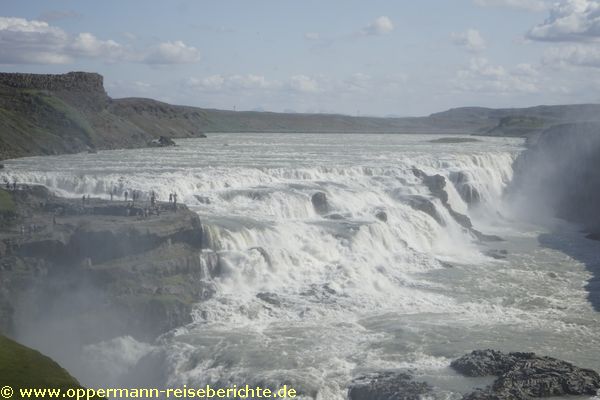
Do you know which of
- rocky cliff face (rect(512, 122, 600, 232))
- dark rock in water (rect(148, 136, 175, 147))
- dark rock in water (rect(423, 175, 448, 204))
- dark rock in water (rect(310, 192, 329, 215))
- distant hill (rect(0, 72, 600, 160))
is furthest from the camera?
dark rock in water (rect(148, 136, 175, 147))

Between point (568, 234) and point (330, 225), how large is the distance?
687 inches

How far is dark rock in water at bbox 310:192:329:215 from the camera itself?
36250 mm

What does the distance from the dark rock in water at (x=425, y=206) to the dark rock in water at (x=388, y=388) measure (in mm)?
21777

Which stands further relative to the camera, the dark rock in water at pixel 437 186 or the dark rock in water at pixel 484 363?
the dark rock in water at pixel 437 186

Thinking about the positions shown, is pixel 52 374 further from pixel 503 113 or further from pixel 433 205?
pixel 503 113

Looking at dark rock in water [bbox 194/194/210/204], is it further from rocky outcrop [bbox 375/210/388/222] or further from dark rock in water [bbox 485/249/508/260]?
dark rock in water [bbox 485/249/508/260]

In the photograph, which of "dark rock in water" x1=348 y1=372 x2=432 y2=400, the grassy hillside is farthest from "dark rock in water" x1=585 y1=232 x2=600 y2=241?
the grassy hillside

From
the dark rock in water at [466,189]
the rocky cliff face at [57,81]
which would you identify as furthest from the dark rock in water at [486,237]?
the rocky cliff face at [57,81]

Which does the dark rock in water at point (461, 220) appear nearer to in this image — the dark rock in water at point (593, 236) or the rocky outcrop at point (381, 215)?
the dark rock in water at point (593, 236)

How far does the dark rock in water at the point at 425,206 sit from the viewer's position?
132 ft

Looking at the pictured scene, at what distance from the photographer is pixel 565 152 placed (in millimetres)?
56406

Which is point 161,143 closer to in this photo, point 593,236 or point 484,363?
point 593,236

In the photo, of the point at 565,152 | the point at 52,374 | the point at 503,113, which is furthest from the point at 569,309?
the point at 503,113

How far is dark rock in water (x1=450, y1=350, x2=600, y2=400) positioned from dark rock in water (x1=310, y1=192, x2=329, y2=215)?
55.0ft
